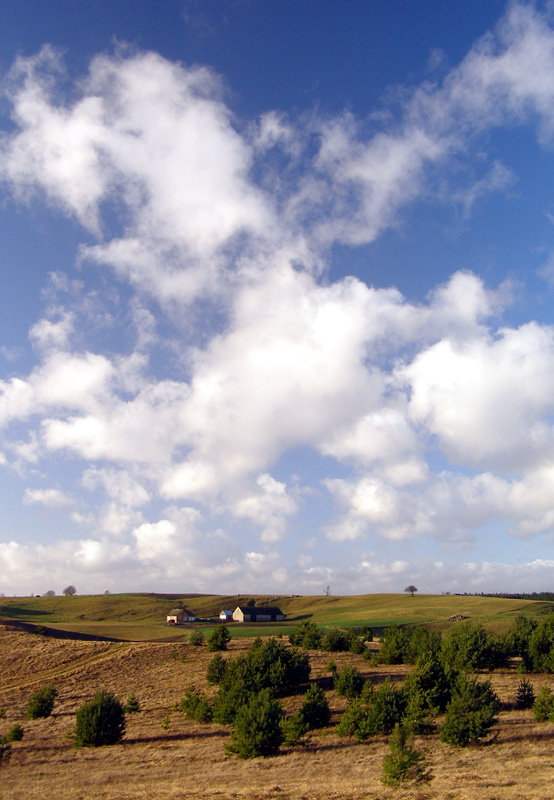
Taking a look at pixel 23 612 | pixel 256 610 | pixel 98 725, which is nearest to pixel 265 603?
pixel 256 610

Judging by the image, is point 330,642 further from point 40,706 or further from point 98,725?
point 98,725

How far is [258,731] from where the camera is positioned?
23344 mm

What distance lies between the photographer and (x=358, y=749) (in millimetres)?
24125

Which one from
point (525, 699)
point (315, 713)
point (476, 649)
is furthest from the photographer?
point (476, 649)

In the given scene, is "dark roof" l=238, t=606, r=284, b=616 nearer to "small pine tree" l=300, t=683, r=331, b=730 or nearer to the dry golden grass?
the dry golden grass

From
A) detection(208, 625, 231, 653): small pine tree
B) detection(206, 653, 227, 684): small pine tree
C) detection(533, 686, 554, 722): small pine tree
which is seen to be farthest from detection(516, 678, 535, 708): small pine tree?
detection(208, 625, 231, 653): small pine tree

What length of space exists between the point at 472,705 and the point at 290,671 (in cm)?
1434

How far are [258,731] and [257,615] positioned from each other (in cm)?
10965

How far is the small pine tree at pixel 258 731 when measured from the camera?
76.0ft

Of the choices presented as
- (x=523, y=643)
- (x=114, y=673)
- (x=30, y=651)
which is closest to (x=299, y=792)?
(x=114, y=673)

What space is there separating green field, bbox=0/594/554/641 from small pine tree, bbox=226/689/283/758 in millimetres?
51475

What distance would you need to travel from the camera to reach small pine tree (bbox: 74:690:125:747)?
88.0 feet

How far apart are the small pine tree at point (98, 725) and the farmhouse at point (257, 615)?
103407 mm

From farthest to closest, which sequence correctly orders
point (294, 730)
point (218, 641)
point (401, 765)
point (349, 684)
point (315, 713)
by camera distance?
point (218, 641)
point (349, 684)
point (315, 713)
point (294, 730)
point (401, 765)
